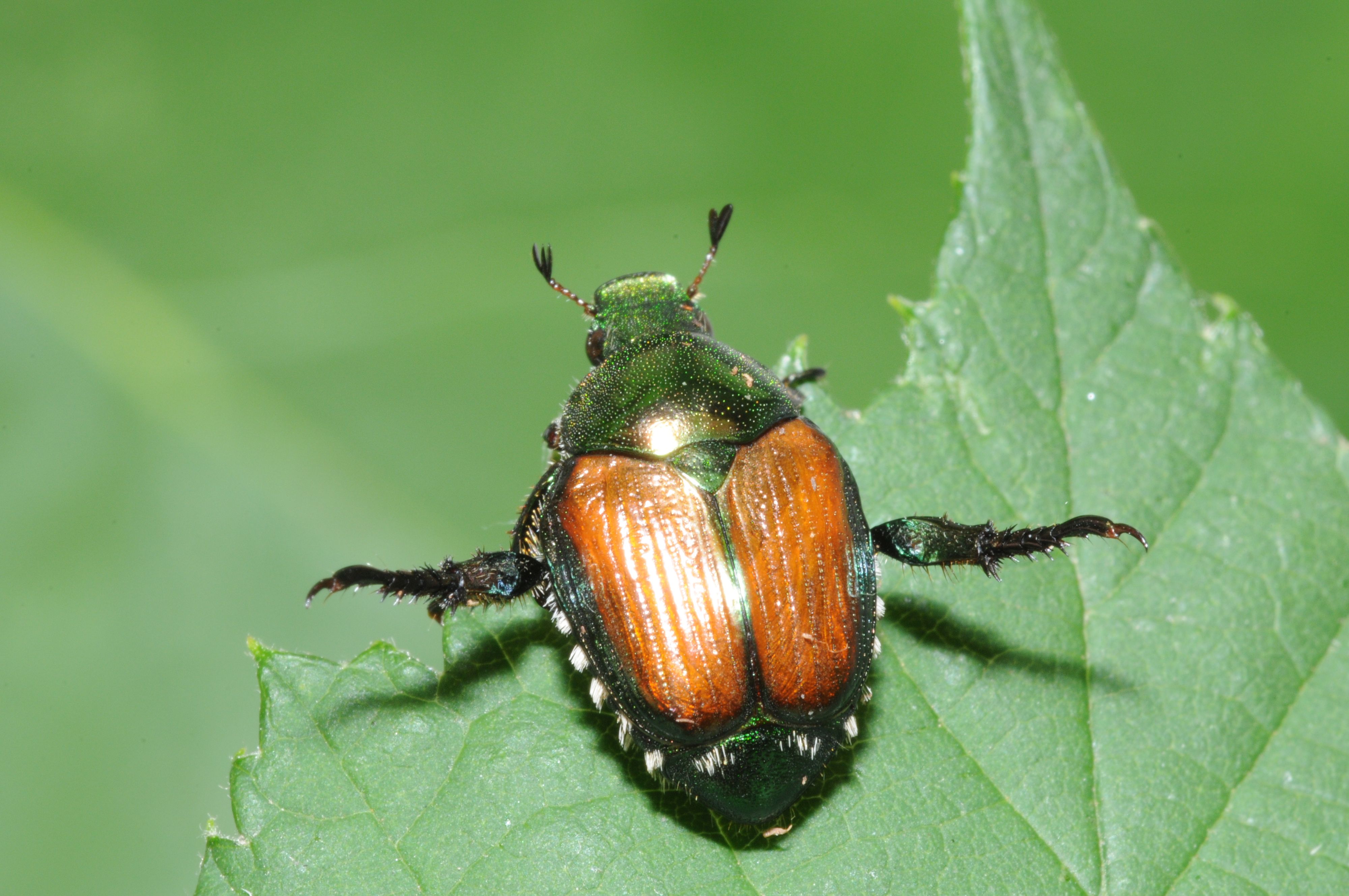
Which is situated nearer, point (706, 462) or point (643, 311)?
point (706, 462)

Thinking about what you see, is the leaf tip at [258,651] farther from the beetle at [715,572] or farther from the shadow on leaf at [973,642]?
the shadow on leaf at [973,642]

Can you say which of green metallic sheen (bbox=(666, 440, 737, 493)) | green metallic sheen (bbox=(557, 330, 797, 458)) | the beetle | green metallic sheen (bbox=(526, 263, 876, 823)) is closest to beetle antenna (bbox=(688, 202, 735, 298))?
green metallic sheen (bbox=(526, 263, 876, 823))

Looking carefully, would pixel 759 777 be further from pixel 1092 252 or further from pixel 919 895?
pixel 1092 252

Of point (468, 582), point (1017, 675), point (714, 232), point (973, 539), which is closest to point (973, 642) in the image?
point (1017, 675)

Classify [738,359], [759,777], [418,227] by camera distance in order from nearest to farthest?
[759,777], [738,359], [418,227]

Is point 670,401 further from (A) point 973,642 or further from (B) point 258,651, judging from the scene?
(B) point 258,651

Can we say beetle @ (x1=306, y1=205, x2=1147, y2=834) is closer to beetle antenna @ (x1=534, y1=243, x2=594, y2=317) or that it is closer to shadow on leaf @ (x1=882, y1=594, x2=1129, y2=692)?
shadow on leaf @ (x1=882, y1=594, x2=1129, y2=692)

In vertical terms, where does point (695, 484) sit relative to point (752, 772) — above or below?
above

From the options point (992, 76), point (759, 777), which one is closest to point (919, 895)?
point (759, 777)
